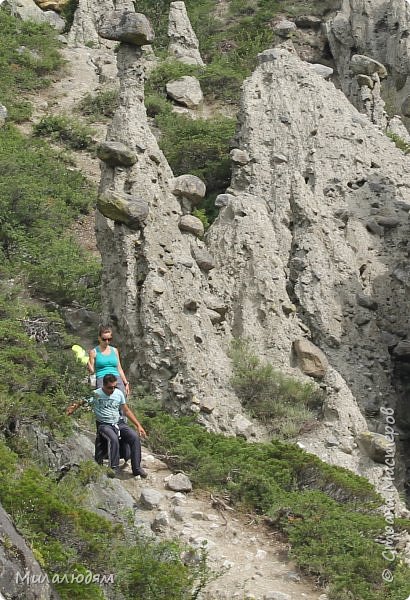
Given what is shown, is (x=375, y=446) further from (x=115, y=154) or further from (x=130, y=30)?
(x=130, y=30)

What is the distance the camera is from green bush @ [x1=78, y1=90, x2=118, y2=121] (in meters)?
27.4

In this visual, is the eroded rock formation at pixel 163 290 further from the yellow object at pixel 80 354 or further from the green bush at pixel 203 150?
the green bush at pixel 203 150

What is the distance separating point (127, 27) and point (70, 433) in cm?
717

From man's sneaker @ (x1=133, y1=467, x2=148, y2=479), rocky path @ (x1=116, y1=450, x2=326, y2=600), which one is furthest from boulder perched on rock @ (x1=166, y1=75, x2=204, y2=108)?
man's sneaker @ (x1=133, y1=467, x2=148, y2=479)

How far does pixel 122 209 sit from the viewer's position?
14016mm

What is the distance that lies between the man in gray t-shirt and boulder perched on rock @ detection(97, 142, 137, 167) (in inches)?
185

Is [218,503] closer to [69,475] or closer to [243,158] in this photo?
[69,475]

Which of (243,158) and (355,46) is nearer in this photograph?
(243,158)

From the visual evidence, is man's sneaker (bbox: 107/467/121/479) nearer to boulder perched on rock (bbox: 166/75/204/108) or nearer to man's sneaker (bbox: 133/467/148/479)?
man's sneaker (bbox: 133/467/148/479)

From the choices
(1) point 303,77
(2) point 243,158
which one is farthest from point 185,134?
(2) point 243,158

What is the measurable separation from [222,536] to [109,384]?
5.78 feet

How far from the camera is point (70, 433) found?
1069 centimetres

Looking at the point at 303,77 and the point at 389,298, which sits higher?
the point at 303,77
